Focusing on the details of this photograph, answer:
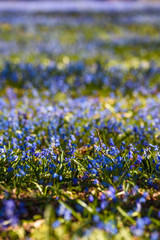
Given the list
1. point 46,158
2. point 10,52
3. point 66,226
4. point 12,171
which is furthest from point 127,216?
point 10,52

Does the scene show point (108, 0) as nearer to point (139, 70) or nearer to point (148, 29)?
point (148, 29)

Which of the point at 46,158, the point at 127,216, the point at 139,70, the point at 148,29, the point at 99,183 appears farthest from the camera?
the point at 148,29

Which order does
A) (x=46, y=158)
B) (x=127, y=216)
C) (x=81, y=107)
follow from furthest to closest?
(x=81, y=107)
(x=46, y=158)
(x=127, y=216)

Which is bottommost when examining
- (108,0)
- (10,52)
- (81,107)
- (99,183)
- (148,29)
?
(99,183)

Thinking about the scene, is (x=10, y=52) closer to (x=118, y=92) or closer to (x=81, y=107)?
(x=118, y=92)

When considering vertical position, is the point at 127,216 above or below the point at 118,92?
below

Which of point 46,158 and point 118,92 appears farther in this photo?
point 118,92
